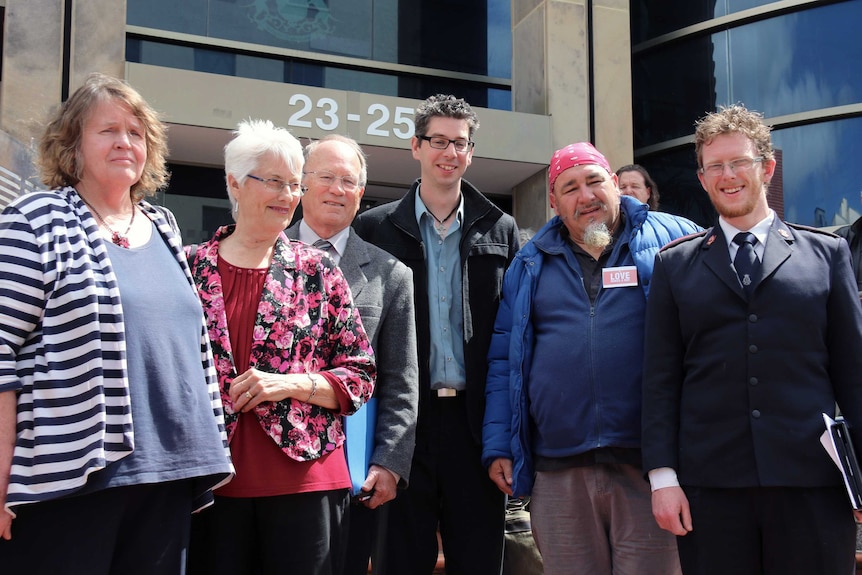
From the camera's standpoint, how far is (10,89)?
757 centimetres

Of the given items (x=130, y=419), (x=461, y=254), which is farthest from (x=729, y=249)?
(x=130, y=419)

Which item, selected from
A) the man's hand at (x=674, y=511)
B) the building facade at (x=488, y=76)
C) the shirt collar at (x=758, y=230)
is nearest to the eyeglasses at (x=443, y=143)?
the shirt collar at (x=758, y=230)

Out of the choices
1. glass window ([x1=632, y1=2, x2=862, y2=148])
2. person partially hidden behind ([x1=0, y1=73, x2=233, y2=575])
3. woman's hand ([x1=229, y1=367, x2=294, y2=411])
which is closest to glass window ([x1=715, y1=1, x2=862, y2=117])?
glass window ([x1=632, y1=2, x2=862, y2=148])

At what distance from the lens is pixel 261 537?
2309mm

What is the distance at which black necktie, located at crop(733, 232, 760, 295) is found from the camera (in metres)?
2.59

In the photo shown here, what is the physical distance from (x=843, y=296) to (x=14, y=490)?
97.1 inches

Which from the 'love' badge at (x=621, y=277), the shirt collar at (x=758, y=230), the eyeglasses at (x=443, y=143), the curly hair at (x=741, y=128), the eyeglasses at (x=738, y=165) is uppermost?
the eyeglasses at (x=443, y=143)

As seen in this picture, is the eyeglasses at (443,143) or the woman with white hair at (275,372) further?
the eyeglasses at (443,143)

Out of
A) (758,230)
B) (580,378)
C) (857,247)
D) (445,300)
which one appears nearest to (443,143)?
(445,300)

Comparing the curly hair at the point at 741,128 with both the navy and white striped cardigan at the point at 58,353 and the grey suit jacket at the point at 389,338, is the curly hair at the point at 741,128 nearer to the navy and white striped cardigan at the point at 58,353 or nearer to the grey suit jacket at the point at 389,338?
the grey suit jacket at the point at 389,338

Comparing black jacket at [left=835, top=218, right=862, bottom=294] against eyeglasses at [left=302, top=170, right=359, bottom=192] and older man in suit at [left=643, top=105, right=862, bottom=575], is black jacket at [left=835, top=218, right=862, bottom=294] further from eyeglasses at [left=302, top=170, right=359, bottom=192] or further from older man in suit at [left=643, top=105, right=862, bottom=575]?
eyeglasses at [left=302, top=170, right=359, bottom=192]

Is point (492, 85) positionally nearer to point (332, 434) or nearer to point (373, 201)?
point (373, 201)

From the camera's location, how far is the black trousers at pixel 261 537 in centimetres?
227

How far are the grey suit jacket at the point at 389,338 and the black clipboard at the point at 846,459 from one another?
139 cm
